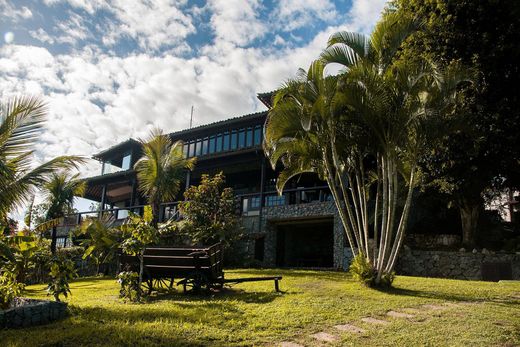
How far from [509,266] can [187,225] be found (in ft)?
37.2

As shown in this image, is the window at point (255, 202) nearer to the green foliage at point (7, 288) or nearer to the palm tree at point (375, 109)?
the palm tree at point (375, 109)

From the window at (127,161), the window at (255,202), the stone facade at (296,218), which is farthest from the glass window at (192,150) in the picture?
the stone facade at (296,218)

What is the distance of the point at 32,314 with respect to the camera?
5.88 m

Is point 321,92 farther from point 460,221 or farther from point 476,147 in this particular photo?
point 460,221

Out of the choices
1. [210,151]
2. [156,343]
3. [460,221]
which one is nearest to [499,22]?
[460,221]

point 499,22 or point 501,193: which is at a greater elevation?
point 499,22

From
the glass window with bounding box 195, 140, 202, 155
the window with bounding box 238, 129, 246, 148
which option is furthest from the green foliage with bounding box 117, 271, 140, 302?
the glass window with bounding box 195, 140, 202, 155

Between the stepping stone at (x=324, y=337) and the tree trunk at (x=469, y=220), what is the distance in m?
12.9

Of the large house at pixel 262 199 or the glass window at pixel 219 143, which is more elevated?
the glass window at pixel 219 143

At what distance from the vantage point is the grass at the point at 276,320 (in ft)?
16.8

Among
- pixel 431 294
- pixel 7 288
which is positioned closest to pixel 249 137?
pixel 431 294

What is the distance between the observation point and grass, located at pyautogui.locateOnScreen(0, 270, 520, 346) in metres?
5.11

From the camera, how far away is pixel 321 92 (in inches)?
384

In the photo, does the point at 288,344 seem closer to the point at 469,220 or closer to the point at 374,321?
the point at 374,321
